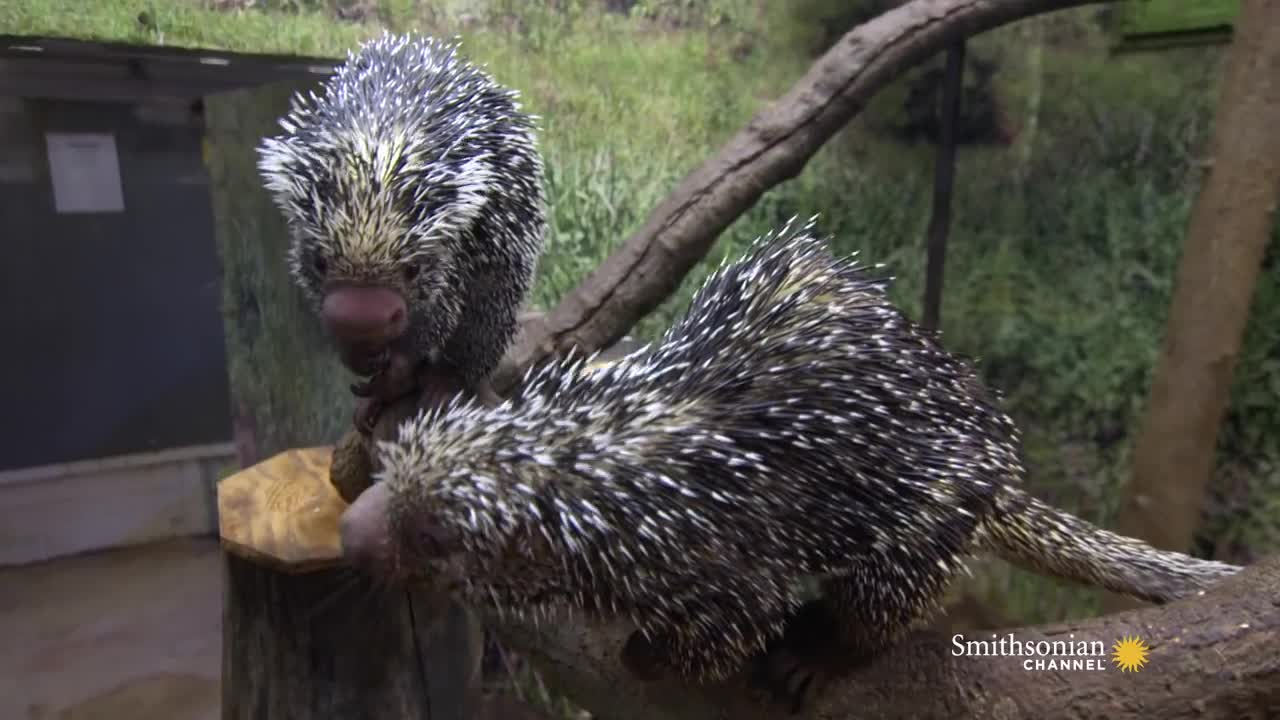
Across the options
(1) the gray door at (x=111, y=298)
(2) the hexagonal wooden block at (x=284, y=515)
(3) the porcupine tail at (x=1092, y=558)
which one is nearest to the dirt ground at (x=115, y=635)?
(1) the gray door at (x=111, y=298)

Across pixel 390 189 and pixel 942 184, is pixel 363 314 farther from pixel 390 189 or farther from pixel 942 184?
pixel 942 184

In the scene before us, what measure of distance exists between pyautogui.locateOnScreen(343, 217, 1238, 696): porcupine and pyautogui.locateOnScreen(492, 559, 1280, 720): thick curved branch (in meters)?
0.11

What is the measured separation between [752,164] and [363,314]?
1.46 meters

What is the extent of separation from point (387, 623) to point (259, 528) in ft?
0.97

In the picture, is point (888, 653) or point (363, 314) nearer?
point (363, 314)

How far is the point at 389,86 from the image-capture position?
1228mm

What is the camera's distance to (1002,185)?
290 cm

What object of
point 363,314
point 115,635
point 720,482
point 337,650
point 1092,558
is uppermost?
point 363,314

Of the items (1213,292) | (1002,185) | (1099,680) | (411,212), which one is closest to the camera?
(411,212)

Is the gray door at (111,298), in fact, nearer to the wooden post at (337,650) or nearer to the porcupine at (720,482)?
the wooden post at (337,650)

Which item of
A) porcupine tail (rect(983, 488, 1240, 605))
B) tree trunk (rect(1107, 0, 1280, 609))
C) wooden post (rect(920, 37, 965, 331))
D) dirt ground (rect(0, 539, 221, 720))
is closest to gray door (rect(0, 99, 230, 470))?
dirt ground (rect(0, 539, 221, 720))

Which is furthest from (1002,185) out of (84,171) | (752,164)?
(84,171)

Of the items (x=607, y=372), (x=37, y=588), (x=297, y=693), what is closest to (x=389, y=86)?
(x=607, y=372)

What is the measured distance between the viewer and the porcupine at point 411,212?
104 cm
